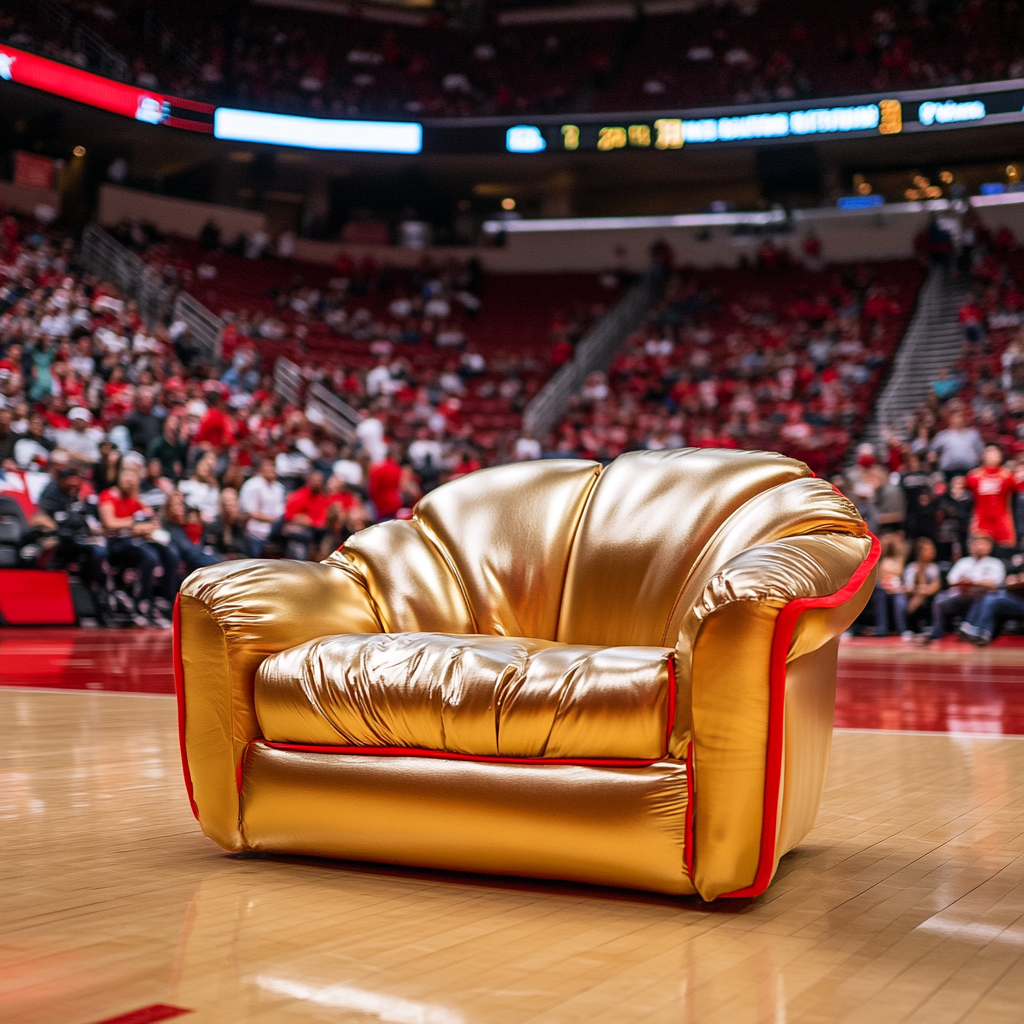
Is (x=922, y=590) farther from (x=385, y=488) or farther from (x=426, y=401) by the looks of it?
(x=426, y=401)

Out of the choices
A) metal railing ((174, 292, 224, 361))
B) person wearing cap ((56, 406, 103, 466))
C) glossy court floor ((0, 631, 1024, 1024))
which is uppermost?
metal railing ((174, 292, 224, 361))

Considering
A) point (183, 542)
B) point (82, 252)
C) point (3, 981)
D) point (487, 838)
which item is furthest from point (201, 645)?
point (82, 252)

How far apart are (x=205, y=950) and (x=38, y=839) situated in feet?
2.98

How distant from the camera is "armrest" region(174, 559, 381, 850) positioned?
246 centimetres

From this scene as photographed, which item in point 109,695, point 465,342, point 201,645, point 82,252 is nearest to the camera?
point 201,645

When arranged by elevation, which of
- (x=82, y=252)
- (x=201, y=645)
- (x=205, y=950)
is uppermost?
(x=82, y=252)

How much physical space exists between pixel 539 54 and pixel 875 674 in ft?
58.8

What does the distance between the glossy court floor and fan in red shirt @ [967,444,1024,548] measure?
627 cm

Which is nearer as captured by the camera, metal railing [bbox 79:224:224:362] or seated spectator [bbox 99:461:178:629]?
seated spectator [bbox 99:461:178:629]

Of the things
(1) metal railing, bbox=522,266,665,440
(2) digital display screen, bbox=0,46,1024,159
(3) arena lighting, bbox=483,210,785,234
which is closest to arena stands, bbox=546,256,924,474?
(1) metal railing, bbox=522,266,665,440

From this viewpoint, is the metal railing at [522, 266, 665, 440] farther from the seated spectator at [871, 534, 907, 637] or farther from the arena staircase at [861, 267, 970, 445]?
the seated spectator at [871, 534, 907, 637]

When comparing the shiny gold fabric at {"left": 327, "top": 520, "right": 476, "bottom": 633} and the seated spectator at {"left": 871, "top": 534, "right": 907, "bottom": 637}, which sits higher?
the shiny gold fabric at {"left": 327, "top": 520, "right": 476, "bottom": 633}

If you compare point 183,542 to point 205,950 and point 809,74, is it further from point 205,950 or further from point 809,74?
point 809,74

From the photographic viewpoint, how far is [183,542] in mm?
9344
